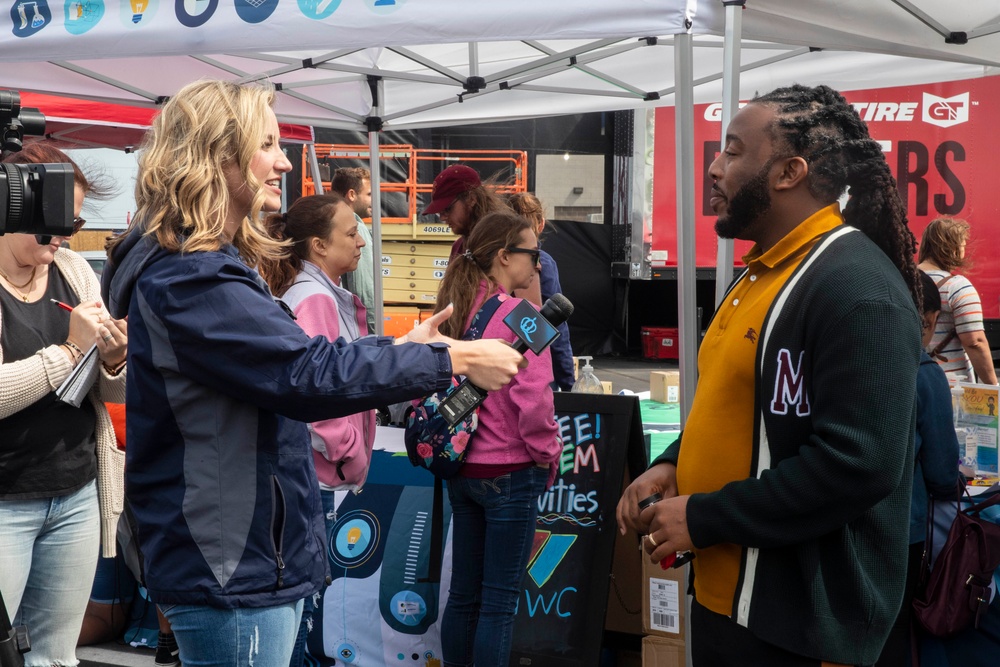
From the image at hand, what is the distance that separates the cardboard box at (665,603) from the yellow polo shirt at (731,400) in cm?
155

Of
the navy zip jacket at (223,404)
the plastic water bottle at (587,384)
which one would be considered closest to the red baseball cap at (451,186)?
the plastic water bottle at (587,384)

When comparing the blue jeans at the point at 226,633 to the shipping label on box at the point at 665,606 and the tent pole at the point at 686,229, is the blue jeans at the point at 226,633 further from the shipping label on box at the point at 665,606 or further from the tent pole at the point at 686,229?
the shipping label on box at the point at 665,606

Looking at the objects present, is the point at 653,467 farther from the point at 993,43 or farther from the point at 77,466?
the point at 993,43

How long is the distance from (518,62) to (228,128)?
3792 millimetres

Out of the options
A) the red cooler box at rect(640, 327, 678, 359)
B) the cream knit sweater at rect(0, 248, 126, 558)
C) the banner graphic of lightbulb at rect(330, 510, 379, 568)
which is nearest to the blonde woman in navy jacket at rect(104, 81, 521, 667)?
the cream knit sweater at rect(0, 248, 126, 558)

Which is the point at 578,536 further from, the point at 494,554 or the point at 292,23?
the point at 292,23

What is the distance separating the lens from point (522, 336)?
1.94 m

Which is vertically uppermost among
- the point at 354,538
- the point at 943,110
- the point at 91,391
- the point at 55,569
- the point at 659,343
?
the point at 943,110

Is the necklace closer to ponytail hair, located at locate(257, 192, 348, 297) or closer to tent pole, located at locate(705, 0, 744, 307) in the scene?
ponytail hair, located at locate(257, 192, 348, 297)

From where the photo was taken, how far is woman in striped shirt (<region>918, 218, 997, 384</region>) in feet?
16.5

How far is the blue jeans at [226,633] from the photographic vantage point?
170cm

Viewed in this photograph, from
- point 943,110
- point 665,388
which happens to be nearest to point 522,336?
point 665,388

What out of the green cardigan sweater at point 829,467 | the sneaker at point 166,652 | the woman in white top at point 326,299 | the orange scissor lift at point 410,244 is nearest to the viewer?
the green cardigan sweater at point 829,467

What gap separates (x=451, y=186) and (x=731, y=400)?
318 centimetres
